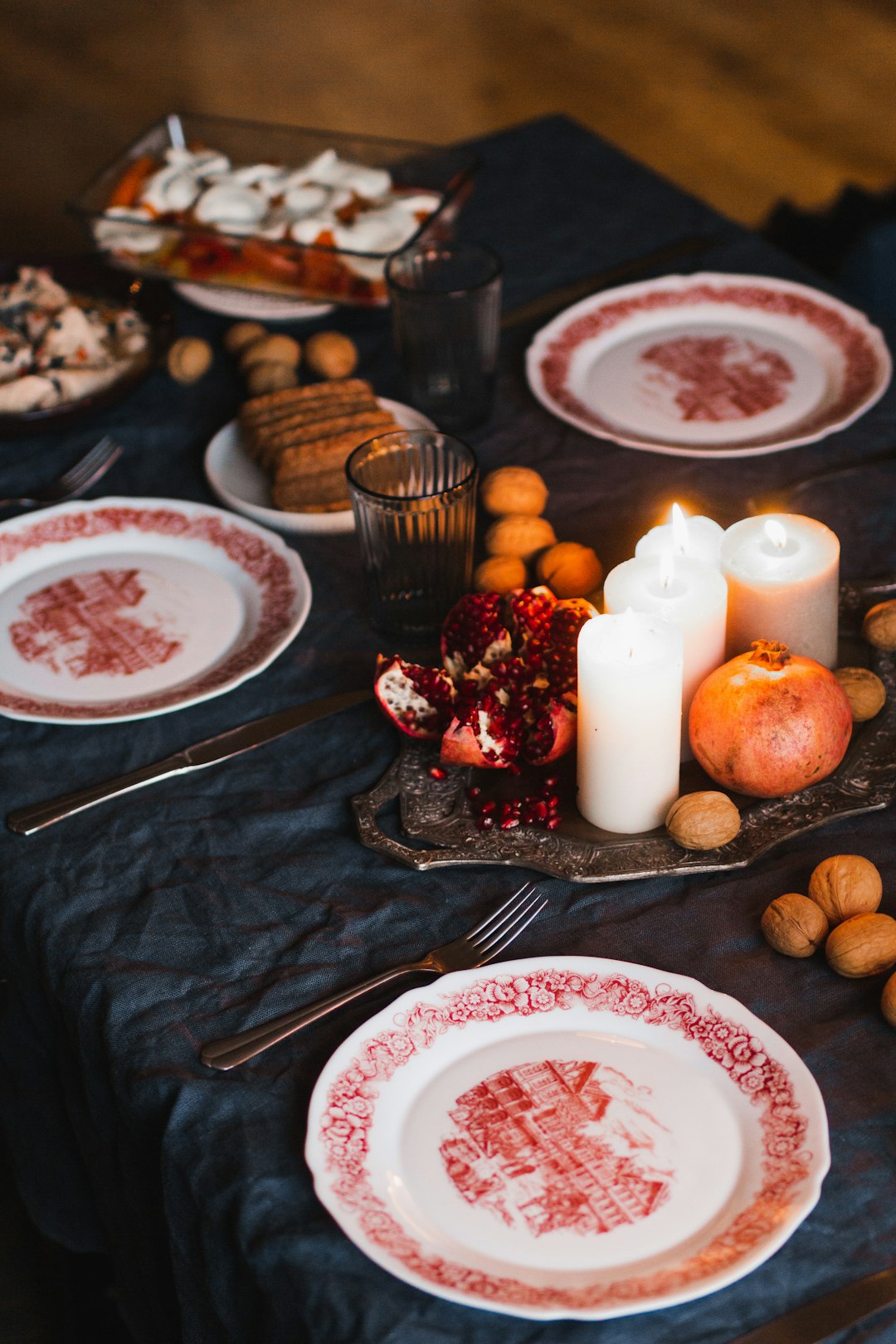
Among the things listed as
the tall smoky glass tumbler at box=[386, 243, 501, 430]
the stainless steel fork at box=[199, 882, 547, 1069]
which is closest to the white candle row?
the stainless steel fork at box=[199, 882, 547, 1069]

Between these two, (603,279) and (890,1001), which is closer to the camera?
(890,1001)

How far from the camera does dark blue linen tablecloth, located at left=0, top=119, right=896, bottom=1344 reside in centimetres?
69

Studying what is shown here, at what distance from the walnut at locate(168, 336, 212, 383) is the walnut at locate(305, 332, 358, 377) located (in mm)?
134

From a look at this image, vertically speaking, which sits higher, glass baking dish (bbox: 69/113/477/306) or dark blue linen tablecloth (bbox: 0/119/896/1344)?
glass baking dish (bbox: 69/113/477/306)

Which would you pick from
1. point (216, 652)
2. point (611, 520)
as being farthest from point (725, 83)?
point (216, 652)

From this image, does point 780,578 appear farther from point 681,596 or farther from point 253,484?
point 253,484

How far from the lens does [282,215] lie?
1.60 m

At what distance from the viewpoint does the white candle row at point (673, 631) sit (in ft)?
2.78

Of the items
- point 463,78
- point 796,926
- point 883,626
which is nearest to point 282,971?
point 796,926

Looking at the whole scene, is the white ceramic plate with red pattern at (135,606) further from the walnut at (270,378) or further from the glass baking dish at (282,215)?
the glass baking dish at (282,215)

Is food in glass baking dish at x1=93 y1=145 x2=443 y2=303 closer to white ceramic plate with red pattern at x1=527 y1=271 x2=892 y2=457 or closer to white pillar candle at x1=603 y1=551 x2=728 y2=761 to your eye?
white ceramic plate with red pattern at x1=527 y1=271 x2=892 y2=457

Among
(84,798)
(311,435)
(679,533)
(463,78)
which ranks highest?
(679,533)

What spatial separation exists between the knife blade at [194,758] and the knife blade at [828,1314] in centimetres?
59

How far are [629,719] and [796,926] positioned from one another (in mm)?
176
